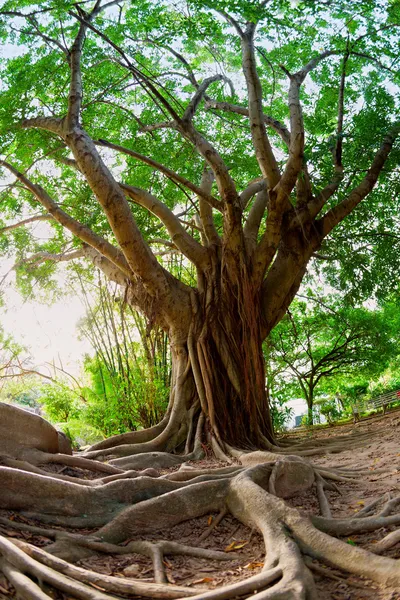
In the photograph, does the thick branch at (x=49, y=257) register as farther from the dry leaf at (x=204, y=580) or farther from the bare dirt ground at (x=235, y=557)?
the dry leaf at (x=204, y=580)

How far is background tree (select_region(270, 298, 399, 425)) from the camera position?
1320cm

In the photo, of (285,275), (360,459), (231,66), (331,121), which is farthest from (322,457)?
(231,66)

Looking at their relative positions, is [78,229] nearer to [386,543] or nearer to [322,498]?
Answer: [322,498]

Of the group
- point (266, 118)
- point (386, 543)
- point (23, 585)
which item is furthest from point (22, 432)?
point (266, 118)

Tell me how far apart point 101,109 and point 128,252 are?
3108 mm

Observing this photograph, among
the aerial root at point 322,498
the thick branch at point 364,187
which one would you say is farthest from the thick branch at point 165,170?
the aerial root at point 322,498

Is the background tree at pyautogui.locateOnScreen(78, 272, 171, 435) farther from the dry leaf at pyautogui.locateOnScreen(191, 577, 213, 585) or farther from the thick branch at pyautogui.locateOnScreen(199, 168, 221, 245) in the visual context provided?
the dry leaf at pyautogui.locateOnScreen(191, 577, 213, 585)

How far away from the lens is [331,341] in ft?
51.0

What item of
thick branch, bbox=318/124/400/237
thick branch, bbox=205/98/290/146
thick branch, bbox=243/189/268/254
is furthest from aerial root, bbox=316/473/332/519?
thick branch, bbox=205/98/290/146

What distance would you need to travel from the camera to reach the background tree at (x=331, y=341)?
13.2 m

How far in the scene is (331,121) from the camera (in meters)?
8.04

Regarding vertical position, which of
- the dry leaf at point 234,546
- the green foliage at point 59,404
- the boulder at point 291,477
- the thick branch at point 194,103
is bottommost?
the dry leaf at point 234,546

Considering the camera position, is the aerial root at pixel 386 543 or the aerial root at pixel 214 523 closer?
the aerial root at pixel 386 543

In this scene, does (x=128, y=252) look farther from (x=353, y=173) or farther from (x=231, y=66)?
(x=231, y=66)
